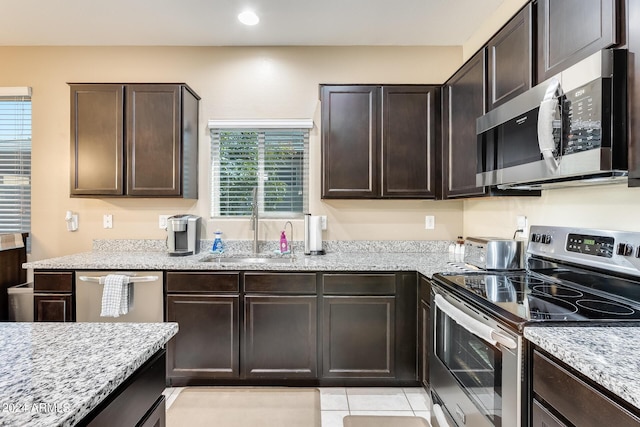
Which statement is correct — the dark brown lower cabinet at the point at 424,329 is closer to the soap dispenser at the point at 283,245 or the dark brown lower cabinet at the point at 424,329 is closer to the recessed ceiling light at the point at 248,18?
the soap dispenser at the point at 283,245

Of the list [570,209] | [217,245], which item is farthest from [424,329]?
[217,245]

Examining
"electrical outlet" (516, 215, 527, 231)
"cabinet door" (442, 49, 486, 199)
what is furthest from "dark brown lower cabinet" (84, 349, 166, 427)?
"electrical outlet" (516, 215, 527, 231)

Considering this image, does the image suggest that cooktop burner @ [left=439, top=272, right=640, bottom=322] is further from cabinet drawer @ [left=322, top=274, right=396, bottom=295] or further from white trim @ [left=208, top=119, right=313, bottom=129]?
white trim @ [left=208, top=119, right=313, bottom=129]

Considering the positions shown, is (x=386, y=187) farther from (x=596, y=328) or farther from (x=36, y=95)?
(x=36, y=95)

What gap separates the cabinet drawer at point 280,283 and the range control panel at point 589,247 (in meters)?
1.41

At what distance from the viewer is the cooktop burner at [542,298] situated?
1182 mm

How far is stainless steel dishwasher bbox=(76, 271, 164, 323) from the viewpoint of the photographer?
2.31 m

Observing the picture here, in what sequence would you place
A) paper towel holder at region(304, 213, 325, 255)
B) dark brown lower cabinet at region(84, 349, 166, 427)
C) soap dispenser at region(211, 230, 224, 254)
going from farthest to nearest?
soap dispenser at region(211, 230, 224, 254) → paper towel holder at region(304, 213, 325, 255) → dark brown lower cabinet at region(84, 349, 166, 427)

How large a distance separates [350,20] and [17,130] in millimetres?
3161

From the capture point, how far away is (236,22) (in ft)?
8.53

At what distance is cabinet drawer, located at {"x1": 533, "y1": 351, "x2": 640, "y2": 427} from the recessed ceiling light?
8.97ft

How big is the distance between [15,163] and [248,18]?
254 centimetres

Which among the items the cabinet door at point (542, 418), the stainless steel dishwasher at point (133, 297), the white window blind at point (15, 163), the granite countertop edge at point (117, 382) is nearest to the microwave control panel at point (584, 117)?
the cabinet door at point (542, 418)

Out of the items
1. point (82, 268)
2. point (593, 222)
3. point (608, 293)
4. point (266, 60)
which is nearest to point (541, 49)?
point (593, 222)
